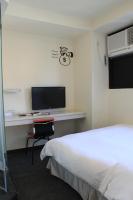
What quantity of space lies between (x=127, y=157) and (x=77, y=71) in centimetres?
297

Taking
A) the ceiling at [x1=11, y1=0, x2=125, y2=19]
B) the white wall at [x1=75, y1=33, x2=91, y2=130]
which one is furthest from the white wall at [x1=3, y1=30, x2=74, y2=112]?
the ceiling at [x1=11, y1=0, x2=125, y2=19]

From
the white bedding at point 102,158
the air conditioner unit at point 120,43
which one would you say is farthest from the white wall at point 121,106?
the white bedding at point 102,158

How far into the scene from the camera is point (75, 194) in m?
2.38

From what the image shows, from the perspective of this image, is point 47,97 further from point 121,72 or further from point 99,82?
point 121,72

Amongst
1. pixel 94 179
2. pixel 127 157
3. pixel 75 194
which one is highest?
pixel 127 157

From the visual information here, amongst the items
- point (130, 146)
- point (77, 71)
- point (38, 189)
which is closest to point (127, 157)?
point (130, 146)

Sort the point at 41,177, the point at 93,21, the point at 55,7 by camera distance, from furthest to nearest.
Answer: the point at 93,21
the point at 55,7
the point at 41,177

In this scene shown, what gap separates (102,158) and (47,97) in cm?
246

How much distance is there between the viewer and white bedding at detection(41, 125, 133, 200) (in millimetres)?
1654

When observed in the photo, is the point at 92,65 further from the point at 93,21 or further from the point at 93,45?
the point at 93,21

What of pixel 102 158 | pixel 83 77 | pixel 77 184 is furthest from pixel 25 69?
pixel 102 158

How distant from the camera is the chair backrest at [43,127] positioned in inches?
136

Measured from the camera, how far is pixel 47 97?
4227mm

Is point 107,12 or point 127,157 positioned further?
point 107,12
